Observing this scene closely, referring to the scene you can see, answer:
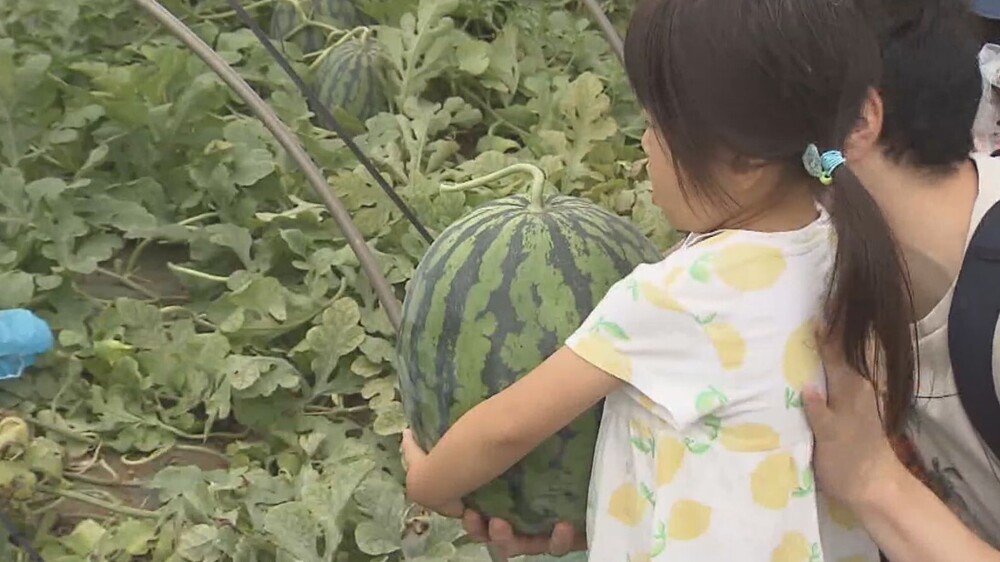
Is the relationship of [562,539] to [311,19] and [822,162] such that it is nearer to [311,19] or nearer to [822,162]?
[822,162]

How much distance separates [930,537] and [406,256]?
138 centimetres

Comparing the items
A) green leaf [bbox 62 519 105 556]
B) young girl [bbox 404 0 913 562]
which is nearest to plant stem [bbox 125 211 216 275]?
green leaf [bbox 62 519 105 556]

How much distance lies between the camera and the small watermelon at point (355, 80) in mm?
2977

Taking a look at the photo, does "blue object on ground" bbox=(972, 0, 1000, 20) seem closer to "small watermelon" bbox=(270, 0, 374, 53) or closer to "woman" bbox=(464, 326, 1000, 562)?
"woman" bbox=(464, 326, 1000, 562)

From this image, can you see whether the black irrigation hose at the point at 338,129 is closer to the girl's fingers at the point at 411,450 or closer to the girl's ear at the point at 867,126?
the girl's fingers at the point at 411,450

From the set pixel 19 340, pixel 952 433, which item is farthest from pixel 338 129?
pixel 952 433

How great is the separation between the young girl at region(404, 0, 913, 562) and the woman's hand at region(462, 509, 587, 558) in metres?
0.21

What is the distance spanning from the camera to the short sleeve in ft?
3.72

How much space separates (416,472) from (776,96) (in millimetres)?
554

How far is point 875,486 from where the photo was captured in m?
1.27

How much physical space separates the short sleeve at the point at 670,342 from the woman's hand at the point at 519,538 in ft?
1.08

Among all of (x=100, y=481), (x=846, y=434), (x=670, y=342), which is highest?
(x=670, y=342)

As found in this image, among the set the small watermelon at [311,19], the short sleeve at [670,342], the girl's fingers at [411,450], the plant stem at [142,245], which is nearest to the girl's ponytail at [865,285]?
the short sleeve at [670,342]

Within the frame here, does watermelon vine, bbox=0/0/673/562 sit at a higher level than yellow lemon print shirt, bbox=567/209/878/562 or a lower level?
lower
